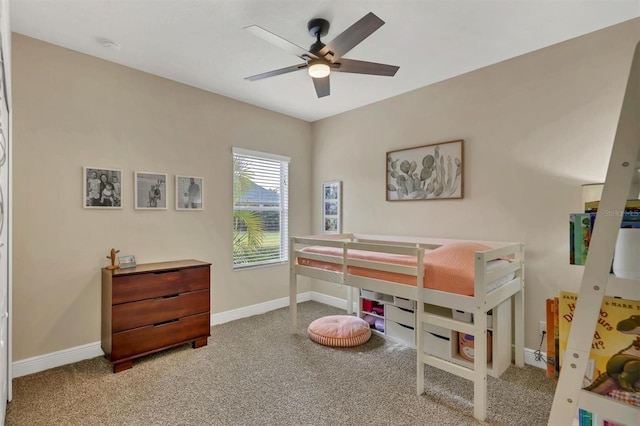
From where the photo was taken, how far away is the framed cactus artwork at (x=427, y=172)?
3.07 metres

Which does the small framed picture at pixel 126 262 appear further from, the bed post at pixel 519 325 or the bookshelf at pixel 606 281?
the bed post at pixel 519 325

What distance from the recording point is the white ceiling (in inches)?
80.3

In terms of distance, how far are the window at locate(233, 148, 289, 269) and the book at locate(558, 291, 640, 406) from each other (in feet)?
11.2

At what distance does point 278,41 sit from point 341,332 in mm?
2416

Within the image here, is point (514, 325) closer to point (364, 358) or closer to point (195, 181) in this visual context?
A: point (364, 358)

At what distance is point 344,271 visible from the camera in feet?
8.93

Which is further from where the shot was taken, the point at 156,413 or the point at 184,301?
the point at 184,301

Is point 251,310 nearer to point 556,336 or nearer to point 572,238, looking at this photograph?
point 556,336

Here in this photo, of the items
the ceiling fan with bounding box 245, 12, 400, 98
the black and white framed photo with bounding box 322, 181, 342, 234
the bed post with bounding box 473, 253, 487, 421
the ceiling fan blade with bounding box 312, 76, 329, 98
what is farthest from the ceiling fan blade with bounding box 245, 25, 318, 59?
the black and white framed photo with bounding box 322, 181, 342, 234

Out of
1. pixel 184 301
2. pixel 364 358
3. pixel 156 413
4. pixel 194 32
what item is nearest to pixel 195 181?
pixel 184 301

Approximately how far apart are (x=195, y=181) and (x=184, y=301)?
49.5 inches

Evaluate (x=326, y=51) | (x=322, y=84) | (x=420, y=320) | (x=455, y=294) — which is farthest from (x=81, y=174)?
(x=455, y=294)

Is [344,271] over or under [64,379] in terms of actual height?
over

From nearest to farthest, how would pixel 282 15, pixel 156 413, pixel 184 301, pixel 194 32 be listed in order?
pixel 156 413 → pixel 282 15 → pixel 194 32 → pixel 184 301
